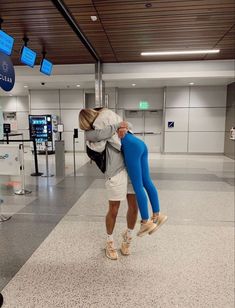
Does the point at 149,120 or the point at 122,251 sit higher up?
the point at 149,120

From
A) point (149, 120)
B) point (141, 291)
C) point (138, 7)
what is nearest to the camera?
point (141, 291)

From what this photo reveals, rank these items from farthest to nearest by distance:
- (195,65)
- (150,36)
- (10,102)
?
(10,102) → (195,65) → (150,36)

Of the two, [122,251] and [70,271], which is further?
[122,251]

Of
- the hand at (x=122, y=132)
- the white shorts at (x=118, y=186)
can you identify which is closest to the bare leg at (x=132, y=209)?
the white shorts at (x=118, y=186)

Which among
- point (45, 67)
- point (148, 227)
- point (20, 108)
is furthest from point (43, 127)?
point (148, 227)

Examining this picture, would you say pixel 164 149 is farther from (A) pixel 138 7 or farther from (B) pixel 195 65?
(A) pixel 138 7

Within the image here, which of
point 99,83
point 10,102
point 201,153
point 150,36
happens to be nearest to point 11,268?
point 150,36

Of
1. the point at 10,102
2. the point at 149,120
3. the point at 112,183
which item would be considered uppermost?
the point at 10,102

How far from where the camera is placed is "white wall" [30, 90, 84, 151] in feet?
34.7

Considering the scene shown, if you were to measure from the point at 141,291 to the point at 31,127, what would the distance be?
9210mm

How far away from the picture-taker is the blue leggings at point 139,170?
1.90 meters

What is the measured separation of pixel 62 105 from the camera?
10.7m

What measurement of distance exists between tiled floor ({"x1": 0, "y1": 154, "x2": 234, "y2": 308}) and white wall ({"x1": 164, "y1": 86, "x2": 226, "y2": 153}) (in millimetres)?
6228

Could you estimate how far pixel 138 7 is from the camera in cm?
359
